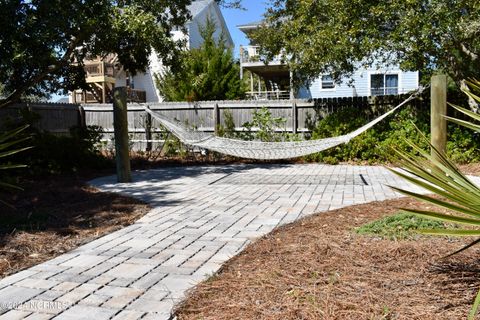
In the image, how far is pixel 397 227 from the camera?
134 inches

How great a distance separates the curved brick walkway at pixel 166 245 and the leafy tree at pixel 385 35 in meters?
2.31

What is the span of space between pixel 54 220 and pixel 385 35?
6296 millimetres

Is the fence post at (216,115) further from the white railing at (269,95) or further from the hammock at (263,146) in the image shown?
the white railing at (269,95)

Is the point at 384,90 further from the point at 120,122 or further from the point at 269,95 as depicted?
the point at 120,122

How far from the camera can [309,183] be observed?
22.9ft

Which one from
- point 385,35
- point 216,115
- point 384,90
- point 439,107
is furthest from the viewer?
point 384,90

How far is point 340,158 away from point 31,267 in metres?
7.91

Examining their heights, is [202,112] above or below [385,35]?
below

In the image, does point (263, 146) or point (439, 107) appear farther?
point (263, 146)

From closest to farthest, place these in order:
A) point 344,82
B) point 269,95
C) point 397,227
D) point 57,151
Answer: point 397,227, point 57,151, point 344,82, point 269,95

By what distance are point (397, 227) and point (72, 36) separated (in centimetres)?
688

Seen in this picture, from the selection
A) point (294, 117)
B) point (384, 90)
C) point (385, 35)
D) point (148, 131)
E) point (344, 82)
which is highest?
point (385, 35)

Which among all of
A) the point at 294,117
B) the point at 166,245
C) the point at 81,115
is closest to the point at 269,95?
the point at 294,117

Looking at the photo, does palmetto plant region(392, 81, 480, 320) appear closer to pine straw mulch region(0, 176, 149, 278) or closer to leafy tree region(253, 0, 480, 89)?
pine straw mulch region(0, 176, 149, 278)
